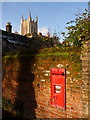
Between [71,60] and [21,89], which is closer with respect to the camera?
[71,60]

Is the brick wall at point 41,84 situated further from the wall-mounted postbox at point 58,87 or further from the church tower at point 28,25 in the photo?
the church tower at point 28,25

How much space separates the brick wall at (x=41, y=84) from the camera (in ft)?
12.7

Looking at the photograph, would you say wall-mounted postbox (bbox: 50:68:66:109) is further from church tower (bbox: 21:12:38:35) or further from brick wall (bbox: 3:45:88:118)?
church tower (bbox: 21:12:38:35)

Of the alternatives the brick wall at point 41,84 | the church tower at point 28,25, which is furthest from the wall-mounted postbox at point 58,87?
the church tower at point 28,25

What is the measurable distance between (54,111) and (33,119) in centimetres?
119

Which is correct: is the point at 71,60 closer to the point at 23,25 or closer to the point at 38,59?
the point at 38,59

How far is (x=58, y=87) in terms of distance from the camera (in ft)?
14.1

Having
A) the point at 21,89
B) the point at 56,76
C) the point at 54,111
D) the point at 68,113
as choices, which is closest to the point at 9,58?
the point at 21,89

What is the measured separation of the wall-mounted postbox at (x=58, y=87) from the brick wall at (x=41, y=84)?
0.14 m

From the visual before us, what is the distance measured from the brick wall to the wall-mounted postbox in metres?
0.14

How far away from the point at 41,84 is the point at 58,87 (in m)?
0.79

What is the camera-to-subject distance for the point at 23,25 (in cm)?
9281

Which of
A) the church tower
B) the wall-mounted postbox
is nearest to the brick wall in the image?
the wall-mounted postbox

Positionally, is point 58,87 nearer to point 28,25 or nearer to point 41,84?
point 41,84
